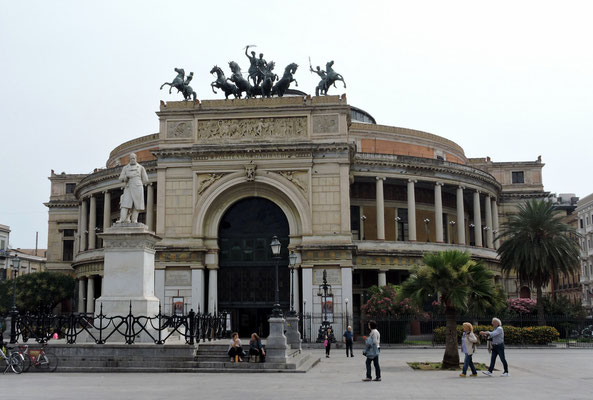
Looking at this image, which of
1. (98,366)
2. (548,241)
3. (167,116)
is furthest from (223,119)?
(98,366)

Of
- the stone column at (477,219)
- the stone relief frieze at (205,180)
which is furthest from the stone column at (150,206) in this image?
the stone column at (477,219)

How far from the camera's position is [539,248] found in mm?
46500

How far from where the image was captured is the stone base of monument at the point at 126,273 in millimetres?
24172

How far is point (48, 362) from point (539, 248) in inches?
1357

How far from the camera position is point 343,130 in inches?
1881

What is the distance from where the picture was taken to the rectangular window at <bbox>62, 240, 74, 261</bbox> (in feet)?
237

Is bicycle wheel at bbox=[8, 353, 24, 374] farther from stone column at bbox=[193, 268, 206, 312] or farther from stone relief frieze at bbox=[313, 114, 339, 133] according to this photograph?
stone relief frieze at bbox=[313, 114, 339, 133]

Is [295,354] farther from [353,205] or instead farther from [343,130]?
[353,205]

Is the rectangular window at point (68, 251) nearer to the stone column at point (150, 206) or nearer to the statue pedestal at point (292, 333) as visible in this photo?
the stone column at point (150, 206)

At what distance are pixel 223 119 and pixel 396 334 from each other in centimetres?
1934

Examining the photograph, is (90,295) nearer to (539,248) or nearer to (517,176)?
(539,248)

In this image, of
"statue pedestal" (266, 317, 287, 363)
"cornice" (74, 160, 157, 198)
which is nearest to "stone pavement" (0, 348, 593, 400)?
"statue pedestal" (266, 317, 287, 363)

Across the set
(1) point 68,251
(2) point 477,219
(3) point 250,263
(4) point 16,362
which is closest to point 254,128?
(3) point 250,263

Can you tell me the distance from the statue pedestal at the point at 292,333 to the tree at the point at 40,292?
3819cm
